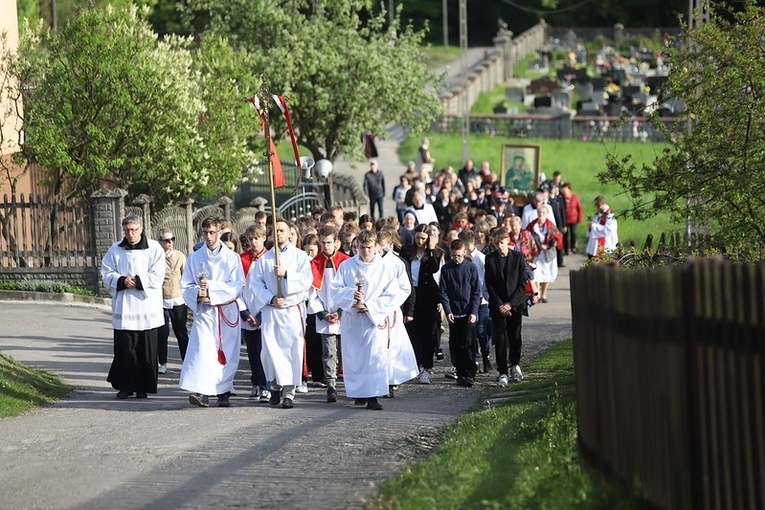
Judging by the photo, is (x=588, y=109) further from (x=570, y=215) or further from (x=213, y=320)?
(x=213, y=320)

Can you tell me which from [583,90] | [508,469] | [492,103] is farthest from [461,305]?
[583,90]

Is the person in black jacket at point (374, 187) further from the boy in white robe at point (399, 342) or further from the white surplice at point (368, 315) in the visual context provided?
the white surplice at point (368, 315)

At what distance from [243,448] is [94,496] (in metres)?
1.99

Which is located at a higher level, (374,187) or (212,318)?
(374,187)

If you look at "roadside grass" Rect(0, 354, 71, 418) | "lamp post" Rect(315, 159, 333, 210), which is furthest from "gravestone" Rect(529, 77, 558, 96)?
"roadside grass" Rect(0, 354, 71, 418)

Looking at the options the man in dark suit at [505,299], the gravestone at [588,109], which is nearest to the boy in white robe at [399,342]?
the man in dark suit at [505,299]

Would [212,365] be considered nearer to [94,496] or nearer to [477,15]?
[94,496]

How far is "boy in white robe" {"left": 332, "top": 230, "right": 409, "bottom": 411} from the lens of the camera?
1479cm

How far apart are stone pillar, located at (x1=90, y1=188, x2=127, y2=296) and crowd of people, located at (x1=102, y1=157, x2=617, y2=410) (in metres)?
7.68

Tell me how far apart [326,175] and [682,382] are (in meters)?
24.5

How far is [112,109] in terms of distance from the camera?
27188mm

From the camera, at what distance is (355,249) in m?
16.4

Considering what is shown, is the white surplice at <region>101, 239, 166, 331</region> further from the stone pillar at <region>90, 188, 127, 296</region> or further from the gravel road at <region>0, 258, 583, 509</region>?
the stone pillar at <region>90, 188, 127, 296</region>

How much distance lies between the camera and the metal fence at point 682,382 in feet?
23.2
